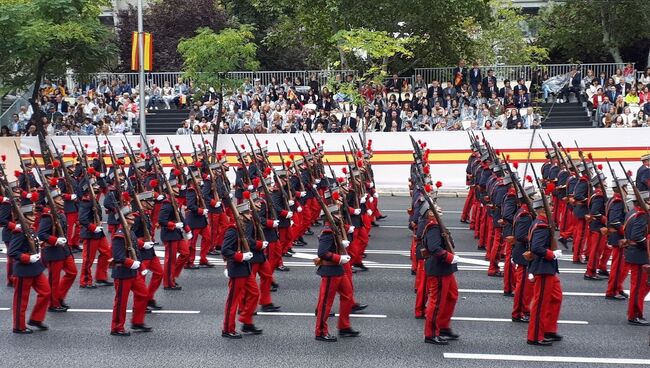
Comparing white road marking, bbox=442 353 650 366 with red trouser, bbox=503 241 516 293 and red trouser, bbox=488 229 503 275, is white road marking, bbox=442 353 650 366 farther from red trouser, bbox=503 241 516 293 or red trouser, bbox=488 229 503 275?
red trouser, bbox=488 229 503 275

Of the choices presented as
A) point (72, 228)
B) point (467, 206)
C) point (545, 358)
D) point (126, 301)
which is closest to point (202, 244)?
point (72, 228)

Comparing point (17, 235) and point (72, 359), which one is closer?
point (72, 359)

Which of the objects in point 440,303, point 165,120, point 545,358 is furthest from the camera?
point 165,120

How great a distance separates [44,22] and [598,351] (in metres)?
19.8

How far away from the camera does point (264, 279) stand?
13.9m

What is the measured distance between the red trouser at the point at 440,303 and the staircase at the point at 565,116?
17.3m

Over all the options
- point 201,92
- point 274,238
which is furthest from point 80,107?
point 274,238

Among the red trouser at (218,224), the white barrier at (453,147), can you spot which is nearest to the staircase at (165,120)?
the white barrier at (453,147)

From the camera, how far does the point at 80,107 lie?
3058 centimetres

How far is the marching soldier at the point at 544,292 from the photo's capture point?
40.1 feet

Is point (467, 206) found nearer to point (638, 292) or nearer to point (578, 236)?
point (578, 236)

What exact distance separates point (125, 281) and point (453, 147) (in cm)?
1538

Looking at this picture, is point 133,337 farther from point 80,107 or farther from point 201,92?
point 80,107

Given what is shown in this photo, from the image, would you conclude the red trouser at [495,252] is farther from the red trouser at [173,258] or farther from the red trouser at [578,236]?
the red trouser at [173,258]
